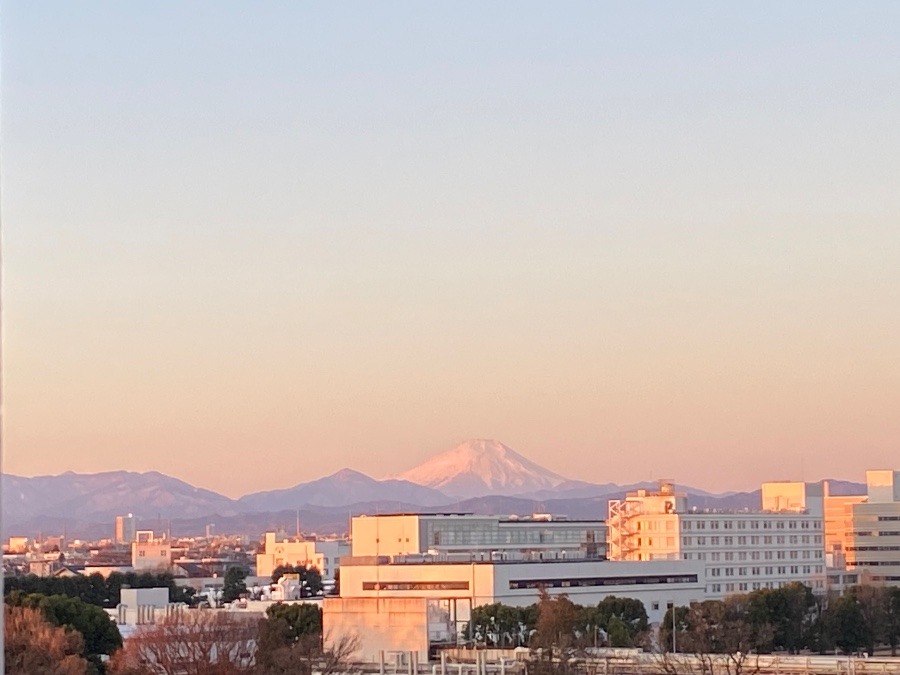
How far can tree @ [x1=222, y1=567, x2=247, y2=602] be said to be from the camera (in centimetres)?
10033

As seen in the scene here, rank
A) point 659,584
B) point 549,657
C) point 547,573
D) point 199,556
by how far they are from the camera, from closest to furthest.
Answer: point 549,657 < point 547,573 < point 659,584 < point 199,556

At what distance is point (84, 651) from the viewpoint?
148 ft

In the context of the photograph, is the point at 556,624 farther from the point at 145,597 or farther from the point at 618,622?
the point at 145,597

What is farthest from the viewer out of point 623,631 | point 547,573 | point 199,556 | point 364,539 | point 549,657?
point 199,556

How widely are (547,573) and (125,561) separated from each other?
3848 inches

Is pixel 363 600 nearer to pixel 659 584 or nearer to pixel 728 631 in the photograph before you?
pixel 728 631

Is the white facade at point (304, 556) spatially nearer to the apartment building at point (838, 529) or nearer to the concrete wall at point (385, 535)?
the concrete wall at point (385, 535)

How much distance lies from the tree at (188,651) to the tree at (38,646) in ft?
4.19

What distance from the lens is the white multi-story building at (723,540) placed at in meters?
89.3

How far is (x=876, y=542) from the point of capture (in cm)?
10225

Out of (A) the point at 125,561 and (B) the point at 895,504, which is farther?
(A) the point at 125,561

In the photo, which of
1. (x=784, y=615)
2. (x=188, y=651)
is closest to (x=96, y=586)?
(x=784, y=615)

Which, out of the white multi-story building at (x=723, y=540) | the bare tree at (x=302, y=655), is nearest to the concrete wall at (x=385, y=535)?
the white multi-story building at (x=723, y=540)

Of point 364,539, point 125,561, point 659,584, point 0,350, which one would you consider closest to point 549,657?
point 0,350
